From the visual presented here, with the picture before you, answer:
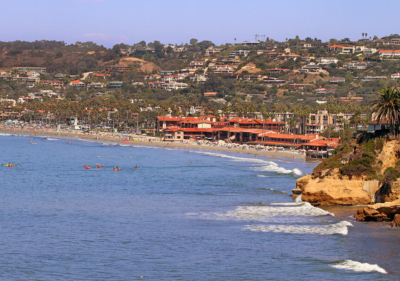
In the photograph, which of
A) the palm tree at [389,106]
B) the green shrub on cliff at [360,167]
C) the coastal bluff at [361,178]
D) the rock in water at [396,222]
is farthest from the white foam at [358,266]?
the palm tree at [389,106]

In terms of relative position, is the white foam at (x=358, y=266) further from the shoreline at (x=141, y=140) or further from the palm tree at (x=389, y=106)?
the shoreline at (x=141, y=140)

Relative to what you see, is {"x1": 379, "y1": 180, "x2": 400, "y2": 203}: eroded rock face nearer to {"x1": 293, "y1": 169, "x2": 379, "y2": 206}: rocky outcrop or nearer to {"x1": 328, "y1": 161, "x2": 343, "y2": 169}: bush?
{"x1": 293, "y1": 169, "x2": 379, "y2": 206}: rocky outcrop

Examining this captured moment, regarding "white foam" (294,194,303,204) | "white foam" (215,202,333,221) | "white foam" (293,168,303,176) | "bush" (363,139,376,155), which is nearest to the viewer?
"white foam" (215,202,333,221)

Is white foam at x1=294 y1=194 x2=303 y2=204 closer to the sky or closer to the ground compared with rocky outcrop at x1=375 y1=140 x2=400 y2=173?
closer to the ground

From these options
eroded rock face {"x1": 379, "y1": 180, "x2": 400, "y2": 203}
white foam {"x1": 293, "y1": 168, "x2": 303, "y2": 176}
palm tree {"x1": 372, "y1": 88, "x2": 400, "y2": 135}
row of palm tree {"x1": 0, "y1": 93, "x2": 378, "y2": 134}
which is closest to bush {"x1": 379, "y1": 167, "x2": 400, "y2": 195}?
eroded rock face {"x1": 379, "y1": 180, "x2": 400, "y2": 203}

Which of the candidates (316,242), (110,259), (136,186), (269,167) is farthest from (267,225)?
(269,167)

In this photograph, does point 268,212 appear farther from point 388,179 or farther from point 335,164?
point 388,179
